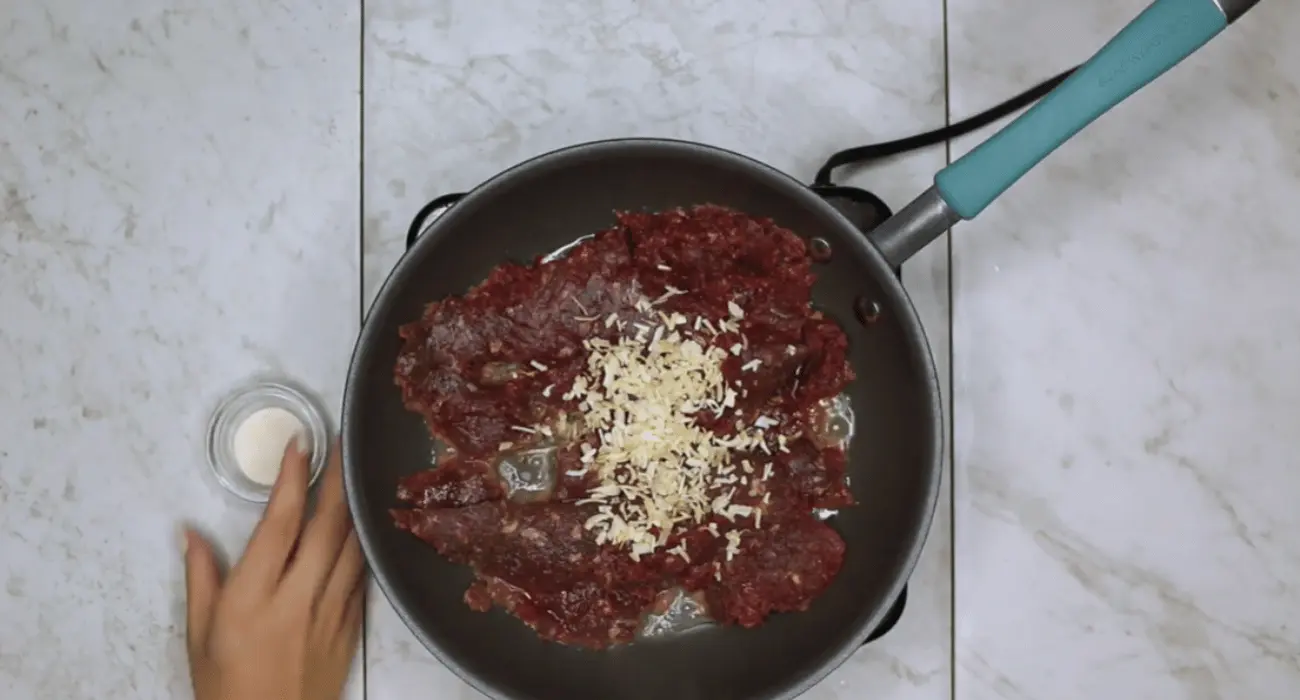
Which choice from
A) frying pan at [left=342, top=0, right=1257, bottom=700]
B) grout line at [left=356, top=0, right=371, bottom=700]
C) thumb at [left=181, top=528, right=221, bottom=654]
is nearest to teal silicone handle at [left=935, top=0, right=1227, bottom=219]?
frying pan at [left=342, top=0, right=1257, bottom=700]

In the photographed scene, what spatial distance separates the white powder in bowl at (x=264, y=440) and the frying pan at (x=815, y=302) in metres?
0.12

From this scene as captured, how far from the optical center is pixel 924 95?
1.04 meters

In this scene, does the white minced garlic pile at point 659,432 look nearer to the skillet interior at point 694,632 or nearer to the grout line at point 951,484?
the skillet interior at point 694,632

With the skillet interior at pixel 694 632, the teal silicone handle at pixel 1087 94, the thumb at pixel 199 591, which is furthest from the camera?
the thumb at pixel 199 591

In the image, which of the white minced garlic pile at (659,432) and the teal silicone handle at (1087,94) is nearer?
the teal silicone handle at (1087,94)

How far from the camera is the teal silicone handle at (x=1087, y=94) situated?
0.74 metres

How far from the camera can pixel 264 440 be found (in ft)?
3.28

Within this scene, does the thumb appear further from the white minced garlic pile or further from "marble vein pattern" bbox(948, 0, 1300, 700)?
"marble vein pattern" bbox(948, 0, 1300, 700)

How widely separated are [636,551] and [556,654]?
136 millimetres

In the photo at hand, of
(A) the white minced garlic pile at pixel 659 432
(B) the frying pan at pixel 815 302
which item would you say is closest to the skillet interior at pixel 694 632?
(B) the frying pan at pixel 815 302

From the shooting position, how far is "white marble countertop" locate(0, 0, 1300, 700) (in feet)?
3.34

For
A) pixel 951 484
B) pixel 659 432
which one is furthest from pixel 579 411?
pixel 951 484

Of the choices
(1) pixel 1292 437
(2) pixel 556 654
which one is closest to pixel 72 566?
(2) pixel 556 654

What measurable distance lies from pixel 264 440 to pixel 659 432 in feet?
1.28
